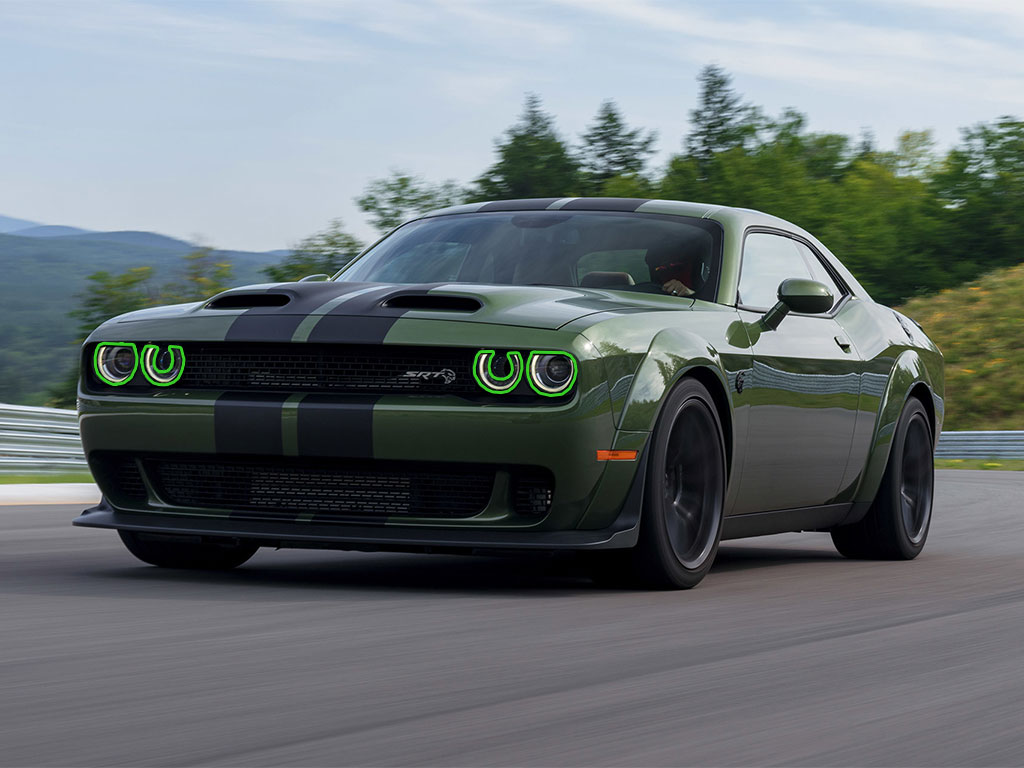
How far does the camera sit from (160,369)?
18.9 ft

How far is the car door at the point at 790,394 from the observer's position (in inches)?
256

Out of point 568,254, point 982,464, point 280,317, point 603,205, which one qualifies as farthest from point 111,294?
point 280,317

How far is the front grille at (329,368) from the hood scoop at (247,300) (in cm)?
23

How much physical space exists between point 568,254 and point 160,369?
1784mm

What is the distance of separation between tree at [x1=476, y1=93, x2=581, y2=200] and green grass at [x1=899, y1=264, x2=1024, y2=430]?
51534 millimetres

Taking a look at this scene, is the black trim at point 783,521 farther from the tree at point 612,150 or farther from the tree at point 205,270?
the tree at point 612,150

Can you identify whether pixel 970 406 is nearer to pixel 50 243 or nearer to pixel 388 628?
pixel 388 628

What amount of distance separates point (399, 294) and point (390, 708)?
89.9 inches

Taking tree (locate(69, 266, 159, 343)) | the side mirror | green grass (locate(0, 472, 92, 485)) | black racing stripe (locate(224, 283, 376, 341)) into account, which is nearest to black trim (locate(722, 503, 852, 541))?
the side mirror

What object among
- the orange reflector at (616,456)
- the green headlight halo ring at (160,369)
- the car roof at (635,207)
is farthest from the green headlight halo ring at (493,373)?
the car roof at (635,207)

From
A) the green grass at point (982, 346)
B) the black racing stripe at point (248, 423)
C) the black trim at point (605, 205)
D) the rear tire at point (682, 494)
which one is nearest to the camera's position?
the black racing stripe at point (248, 423)

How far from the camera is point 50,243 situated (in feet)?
524

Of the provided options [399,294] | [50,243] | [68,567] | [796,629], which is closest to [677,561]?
[796,629]

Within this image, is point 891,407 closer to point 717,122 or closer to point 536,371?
point 536,371
